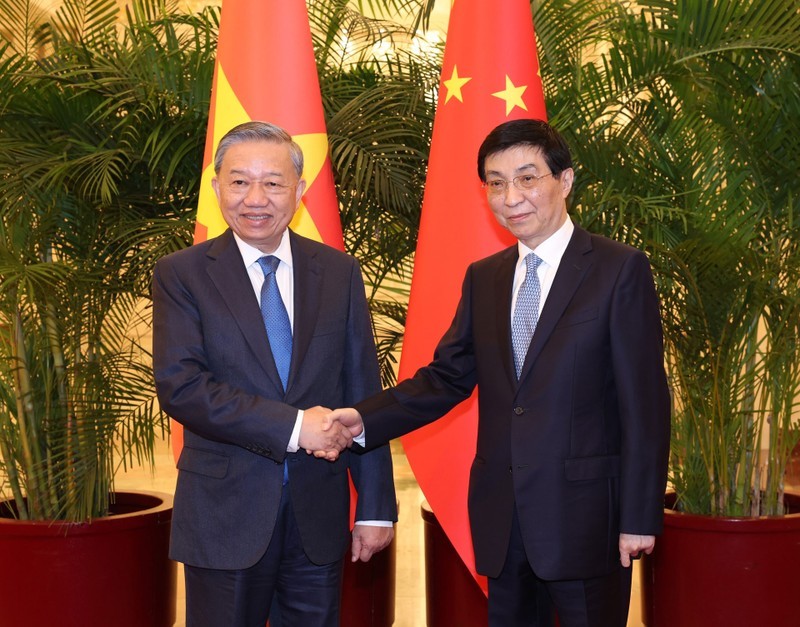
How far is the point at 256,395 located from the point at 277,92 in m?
1.73

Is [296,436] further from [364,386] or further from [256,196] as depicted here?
[256,196]

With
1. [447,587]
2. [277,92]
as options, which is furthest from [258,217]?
[447,587]

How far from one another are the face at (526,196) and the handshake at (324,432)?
1.98 feet

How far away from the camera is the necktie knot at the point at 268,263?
2.34m

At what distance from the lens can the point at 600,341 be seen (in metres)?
2.25

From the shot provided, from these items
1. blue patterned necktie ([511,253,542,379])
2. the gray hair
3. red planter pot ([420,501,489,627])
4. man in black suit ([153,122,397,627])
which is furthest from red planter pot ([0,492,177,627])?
blue patterned necktie ([511,253,542,379])

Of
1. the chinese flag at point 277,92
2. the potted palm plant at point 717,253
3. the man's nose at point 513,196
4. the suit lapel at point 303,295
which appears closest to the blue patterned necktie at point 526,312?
the man's nose at point 513,196

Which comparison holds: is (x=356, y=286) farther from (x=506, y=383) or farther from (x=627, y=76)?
(x=627, y=76)

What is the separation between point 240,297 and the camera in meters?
2.25

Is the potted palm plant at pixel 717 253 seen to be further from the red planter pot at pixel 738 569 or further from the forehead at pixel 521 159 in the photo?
the forehead at pixel 521 159

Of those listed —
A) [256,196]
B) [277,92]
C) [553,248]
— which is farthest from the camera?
[277,92]

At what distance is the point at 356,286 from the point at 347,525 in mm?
567

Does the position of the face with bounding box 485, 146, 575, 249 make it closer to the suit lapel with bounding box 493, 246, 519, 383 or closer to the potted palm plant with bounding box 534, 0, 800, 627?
the suit lapel with bounding box 493, 246, 519, 383

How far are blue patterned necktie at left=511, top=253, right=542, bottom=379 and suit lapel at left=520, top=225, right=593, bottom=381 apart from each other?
0.04 metres
